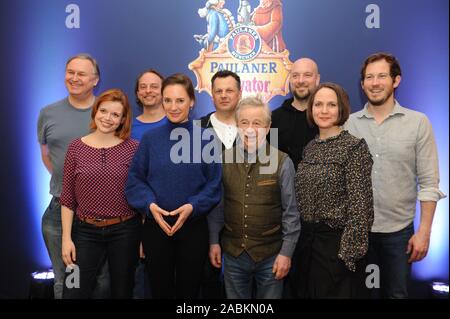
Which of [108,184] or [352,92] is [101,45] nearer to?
[108,184]

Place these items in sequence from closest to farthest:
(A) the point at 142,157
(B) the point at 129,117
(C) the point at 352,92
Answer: (A) the point at 142,157 < (B) the point at 129,117 < (C) the point at 352,92

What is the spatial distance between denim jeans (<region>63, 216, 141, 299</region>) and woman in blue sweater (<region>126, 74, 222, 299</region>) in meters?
0.12

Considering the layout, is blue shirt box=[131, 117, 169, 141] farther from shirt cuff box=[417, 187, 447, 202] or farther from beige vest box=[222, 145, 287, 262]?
shirt cuff box=[417, 187, 447, 202]

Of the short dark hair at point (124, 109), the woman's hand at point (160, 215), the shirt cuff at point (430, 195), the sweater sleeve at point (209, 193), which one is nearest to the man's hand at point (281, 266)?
the sweater sleeve at point (209, 193)

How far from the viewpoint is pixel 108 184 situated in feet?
7.41

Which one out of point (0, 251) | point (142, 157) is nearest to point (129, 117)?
point (142, 157)

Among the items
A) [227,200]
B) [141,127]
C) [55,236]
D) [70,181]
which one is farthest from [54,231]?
[227,200]

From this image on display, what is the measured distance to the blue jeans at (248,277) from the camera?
229 cm

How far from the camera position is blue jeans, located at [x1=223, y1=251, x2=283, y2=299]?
7.52 feet

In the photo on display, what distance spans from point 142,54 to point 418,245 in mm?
2555

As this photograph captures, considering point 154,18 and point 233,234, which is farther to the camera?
point 154,18

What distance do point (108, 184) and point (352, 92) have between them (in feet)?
7.25

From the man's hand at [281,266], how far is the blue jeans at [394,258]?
65 centimetres

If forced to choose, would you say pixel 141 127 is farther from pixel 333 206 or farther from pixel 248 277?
pixel 333 206
